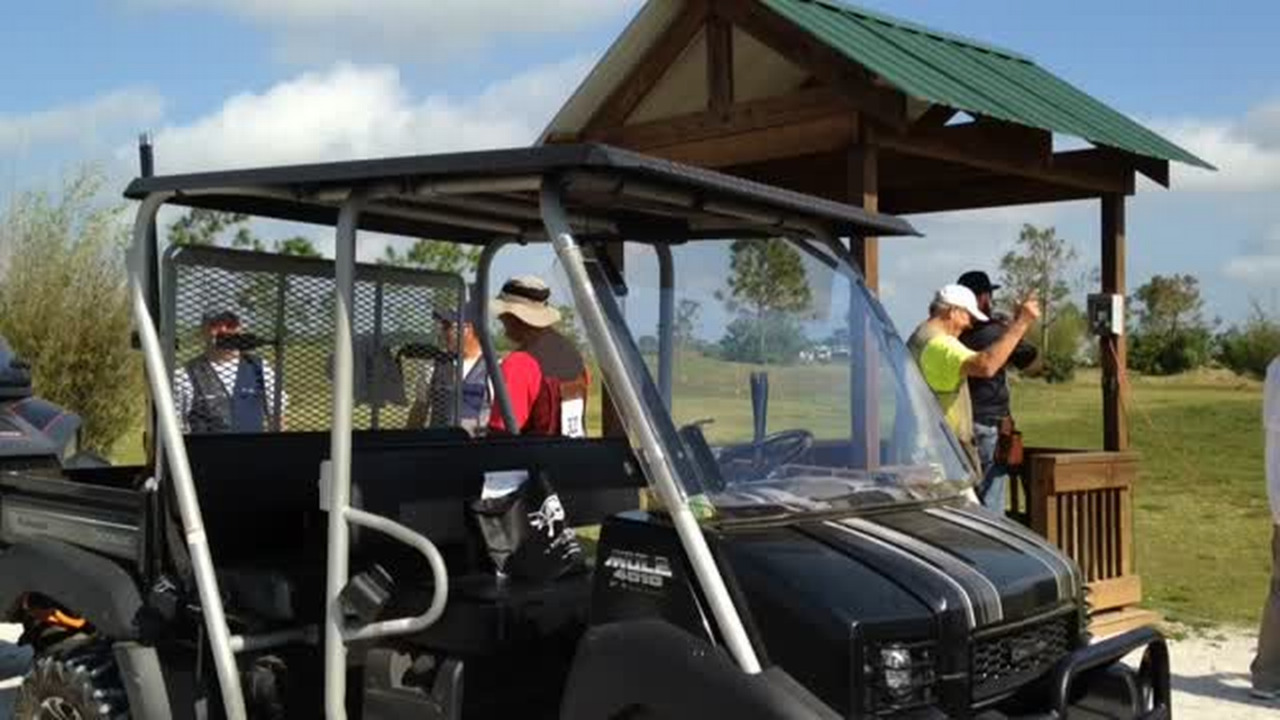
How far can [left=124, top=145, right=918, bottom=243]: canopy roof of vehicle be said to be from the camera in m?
3.48

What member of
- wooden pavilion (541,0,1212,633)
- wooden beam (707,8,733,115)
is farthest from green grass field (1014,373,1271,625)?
wooden beam (707,8,733,115)

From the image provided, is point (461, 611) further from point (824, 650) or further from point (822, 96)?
point (822, 96)

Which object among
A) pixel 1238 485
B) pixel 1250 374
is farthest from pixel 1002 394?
pixel 1250 374

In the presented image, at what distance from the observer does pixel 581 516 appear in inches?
197

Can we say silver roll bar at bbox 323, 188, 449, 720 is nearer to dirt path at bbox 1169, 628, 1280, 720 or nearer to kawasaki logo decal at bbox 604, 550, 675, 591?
kawasaki logo decal at bbox 604, 550, 675, 591

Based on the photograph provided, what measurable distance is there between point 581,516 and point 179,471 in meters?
1.39

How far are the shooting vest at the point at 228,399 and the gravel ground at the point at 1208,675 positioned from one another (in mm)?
2063

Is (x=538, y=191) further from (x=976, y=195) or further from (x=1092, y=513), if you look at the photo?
(x=976, y=195)

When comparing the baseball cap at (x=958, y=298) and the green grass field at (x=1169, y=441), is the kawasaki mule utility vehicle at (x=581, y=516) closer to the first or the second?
the green grass field at (x=1169, y=441)

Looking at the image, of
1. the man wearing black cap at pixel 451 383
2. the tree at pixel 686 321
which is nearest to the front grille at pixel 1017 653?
the tree at pixel 686 321

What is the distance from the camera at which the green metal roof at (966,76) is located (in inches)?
311

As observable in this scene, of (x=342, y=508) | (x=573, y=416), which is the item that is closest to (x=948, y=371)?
(x=573, y=416)

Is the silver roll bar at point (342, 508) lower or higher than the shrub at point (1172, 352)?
lower

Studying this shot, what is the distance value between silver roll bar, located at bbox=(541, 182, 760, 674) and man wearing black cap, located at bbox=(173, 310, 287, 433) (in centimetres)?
159
